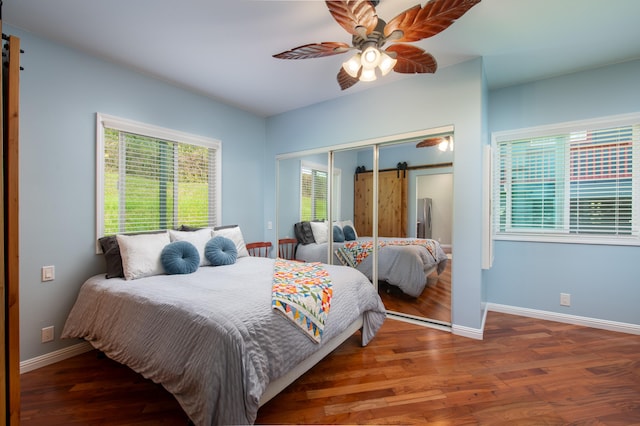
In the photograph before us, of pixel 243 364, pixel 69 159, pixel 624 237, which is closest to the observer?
pixel 243 364

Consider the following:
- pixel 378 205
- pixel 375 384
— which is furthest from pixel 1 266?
pixel 378 205

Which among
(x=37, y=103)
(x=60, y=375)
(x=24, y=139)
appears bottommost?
(x=60, y=375)

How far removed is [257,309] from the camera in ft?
5.20

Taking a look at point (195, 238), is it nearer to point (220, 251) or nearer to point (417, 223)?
point (220, 251)

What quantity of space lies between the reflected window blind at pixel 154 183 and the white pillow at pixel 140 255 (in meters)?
0.40

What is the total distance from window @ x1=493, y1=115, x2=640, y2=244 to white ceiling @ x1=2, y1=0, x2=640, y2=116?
69cm

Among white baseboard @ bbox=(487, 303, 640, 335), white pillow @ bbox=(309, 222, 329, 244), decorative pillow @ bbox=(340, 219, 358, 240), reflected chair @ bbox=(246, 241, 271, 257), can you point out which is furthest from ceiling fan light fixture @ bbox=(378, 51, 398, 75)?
white baseboard @ bbox=(487, 303, 640, 335)

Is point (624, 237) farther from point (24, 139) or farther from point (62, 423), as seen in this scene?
point (24, 139)

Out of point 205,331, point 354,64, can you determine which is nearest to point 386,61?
point 354,64

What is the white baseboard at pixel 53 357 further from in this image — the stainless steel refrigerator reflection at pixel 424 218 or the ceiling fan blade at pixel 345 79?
the stainless steel refrigerator reflection at pixel 424 218

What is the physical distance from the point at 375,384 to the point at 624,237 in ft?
9.69

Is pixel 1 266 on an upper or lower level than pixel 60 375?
upper

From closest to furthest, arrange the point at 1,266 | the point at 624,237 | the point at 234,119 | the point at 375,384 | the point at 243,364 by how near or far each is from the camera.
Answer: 1. the point at 1,266
2. the point at 243,364
3. the point at 375,384
4. the point at 624,237
5. the point at 234,119

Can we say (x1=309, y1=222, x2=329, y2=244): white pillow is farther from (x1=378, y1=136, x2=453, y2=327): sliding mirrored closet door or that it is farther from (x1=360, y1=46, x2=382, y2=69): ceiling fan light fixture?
(x1=360, y1=46, x2=382, y2=69): ceiling fan light fixture
